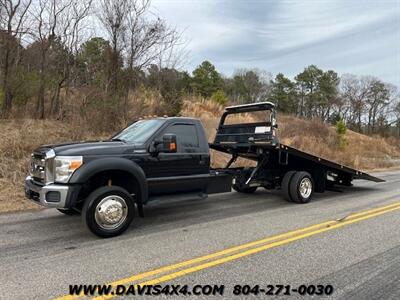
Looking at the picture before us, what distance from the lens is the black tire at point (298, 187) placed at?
9805mm

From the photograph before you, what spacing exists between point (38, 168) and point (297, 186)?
5.79 m

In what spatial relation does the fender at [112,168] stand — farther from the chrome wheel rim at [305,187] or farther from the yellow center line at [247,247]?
the chrome wheel rim at [305,187]

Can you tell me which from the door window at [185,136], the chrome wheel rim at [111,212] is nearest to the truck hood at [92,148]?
the chrome wheel rim at [111,212]

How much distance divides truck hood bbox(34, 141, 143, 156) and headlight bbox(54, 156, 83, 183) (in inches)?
3.3

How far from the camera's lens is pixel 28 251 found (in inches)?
228

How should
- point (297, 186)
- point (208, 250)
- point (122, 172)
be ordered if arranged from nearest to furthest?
point (208, 250) → point (122, 172) → point (297, 186)

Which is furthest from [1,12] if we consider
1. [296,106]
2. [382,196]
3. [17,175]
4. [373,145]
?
[296,106]

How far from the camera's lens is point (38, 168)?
6.97 m

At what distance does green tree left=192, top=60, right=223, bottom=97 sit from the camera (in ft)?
156

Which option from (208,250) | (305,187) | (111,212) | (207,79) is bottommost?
(208,250)

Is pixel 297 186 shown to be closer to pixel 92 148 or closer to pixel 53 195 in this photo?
pixel 92 148

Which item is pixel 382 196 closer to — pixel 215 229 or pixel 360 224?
pixel 360 224

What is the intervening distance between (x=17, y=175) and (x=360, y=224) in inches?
329

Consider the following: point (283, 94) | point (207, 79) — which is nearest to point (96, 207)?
point (207, 79)
